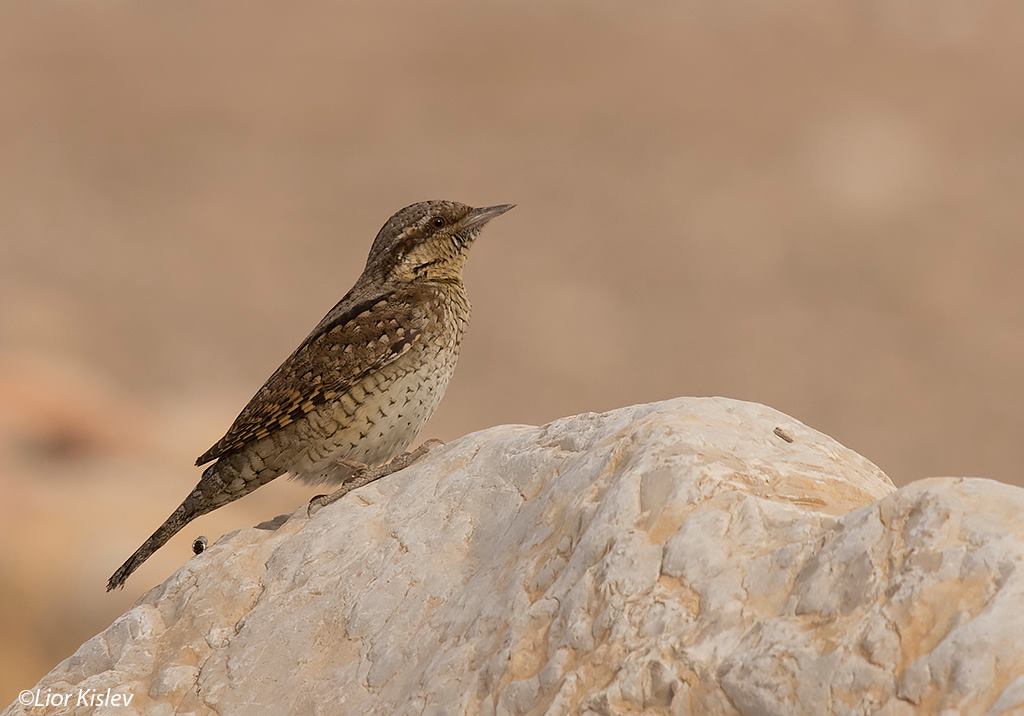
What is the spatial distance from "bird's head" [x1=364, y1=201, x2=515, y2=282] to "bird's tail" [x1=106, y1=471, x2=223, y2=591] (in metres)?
1.31

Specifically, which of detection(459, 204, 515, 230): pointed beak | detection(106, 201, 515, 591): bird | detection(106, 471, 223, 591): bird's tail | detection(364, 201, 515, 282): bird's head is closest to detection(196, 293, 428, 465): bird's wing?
detection(106, 201, 515, 591): bird

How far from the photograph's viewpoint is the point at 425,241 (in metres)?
6.11

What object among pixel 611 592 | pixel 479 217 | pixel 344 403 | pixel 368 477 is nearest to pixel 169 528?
pixel 344 403

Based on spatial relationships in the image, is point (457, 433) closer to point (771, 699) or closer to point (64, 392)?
point (64, 392)

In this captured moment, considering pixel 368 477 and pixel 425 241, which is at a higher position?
pixel 425 241

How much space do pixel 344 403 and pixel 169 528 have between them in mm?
934

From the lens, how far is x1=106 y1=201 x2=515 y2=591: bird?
5.52m

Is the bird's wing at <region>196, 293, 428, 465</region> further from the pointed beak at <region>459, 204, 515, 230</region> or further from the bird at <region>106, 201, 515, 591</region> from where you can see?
the pointed beak at <region>459, 204, 515, 230</region>

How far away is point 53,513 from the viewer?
12406 mm

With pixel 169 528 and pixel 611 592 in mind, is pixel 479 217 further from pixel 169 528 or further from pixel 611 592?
pixel 611 592

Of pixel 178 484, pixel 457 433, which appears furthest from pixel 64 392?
pixel 457 433

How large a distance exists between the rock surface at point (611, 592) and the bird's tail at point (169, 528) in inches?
37.4

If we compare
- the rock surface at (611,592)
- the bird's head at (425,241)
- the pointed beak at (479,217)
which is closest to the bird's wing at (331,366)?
the bird's head at (425,241)

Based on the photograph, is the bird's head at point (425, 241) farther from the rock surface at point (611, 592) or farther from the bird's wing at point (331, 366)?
the rock surface at point (611, 592)
